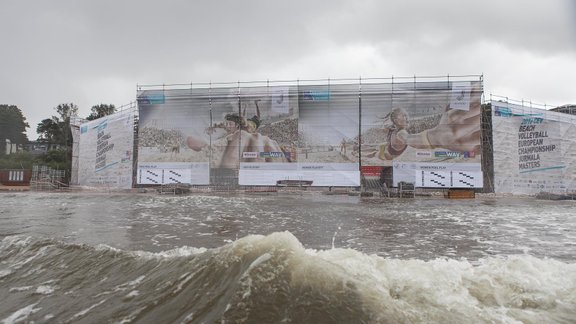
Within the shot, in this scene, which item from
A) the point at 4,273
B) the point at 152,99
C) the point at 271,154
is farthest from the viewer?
the point at 152,99

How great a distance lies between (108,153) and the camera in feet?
88.2

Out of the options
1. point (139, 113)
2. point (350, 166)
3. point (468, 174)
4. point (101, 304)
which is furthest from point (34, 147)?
point (101, 304)

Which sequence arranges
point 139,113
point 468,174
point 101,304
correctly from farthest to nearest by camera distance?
point 139,113, point 468,174, point 101,304

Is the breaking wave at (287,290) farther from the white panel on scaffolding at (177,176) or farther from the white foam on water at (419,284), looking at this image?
the white panel on scaffolding at (177,176)

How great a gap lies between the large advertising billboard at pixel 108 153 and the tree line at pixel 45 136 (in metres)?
4.83

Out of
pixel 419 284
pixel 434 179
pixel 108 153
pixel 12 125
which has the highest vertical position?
pixel 12 125

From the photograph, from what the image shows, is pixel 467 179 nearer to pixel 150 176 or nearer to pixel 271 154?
pixel 271 154

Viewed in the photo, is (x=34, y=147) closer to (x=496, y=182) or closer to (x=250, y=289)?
(x=496, y=182)

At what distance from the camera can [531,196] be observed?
21.5 meters

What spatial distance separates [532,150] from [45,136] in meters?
55.3

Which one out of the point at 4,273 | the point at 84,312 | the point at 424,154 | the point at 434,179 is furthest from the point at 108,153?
the point at 84,312

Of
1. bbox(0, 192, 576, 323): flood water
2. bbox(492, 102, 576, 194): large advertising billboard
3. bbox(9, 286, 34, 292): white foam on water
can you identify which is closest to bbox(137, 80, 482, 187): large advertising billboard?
bbox(492, 102, 576, 194): large advertising billboard

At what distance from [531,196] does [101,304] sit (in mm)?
23613

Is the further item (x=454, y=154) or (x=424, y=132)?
(x=424, y=132)
